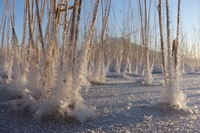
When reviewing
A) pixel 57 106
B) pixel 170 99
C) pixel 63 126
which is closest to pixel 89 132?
pixel 63 126

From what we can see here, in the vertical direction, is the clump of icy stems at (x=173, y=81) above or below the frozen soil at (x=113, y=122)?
above

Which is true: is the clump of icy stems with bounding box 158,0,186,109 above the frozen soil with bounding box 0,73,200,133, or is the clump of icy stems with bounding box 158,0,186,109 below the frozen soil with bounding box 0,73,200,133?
above

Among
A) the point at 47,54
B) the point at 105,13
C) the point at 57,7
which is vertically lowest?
the point at 47,54

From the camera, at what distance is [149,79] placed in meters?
2.95

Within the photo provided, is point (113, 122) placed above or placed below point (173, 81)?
below

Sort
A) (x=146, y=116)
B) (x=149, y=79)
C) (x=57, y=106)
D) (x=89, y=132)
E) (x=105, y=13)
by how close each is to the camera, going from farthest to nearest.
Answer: (x=149, y=79) < (x=105, y=13) < (x=146, y=116) < (x=57, y=106) < (x=89, y=132)

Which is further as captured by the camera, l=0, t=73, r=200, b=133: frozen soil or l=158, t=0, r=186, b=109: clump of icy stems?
l=158, t=0, r=186, b=109: clump of icy stems

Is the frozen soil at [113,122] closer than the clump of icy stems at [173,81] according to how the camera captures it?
Yes

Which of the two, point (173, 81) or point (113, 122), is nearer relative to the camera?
point (113, 122)

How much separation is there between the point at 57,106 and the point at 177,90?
752 mm

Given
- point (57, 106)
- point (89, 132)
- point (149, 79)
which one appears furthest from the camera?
point (149, 79)

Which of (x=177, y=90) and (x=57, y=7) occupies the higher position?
(x=57, y=7)

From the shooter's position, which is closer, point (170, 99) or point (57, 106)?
point (57, 106)

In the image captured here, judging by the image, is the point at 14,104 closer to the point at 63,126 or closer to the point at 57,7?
the point at 63,126
